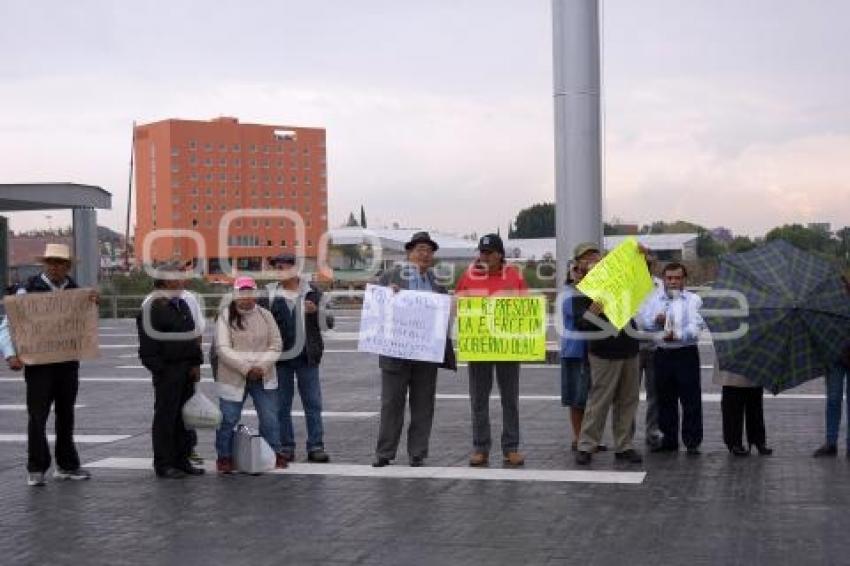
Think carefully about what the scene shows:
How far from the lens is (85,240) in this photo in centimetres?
3186

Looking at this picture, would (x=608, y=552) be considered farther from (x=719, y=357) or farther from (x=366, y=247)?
(x=366, y=247)

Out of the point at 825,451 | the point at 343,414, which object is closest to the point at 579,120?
the point at 343,414

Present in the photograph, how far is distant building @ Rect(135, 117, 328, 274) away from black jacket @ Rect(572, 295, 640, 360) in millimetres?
46696

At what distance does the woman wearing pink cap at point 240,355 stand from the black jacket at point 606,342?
255 cm

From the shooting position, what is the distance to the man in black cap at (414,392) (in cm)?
978

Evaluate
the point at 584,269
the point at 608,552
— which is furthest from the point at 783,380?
the point at 608,552

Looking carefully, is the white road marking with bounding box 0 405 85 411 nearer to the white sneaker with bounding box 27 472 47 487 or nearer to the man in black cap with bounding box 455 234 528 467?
the white sneaker with bounding box 27 472 47 487

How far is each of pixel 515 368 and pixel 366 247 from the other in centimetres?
3889

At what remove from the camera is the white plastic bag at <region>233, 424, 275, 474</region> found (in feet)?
31.3

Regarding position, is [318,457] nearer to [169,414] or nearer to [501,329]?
[169,414]

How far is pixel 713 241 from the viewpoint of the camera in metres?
47.0

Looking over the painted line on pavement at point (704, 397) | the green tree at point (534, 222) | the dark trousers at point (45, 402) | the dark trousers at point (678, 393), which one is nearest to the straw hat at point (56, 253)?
the dark trousers at point (45, 402)

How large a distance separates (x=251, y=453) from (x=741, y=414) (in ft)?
13.8

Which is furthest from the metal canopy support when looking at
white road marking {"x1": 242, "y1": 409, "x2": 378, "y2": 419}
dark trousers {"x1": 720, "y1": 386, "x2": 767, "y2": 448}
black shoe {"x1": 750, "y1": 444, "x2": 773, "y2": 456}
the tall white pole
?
black shoe {"x1": 750, "y1": 444, "x2": 773, "y2": 456}
